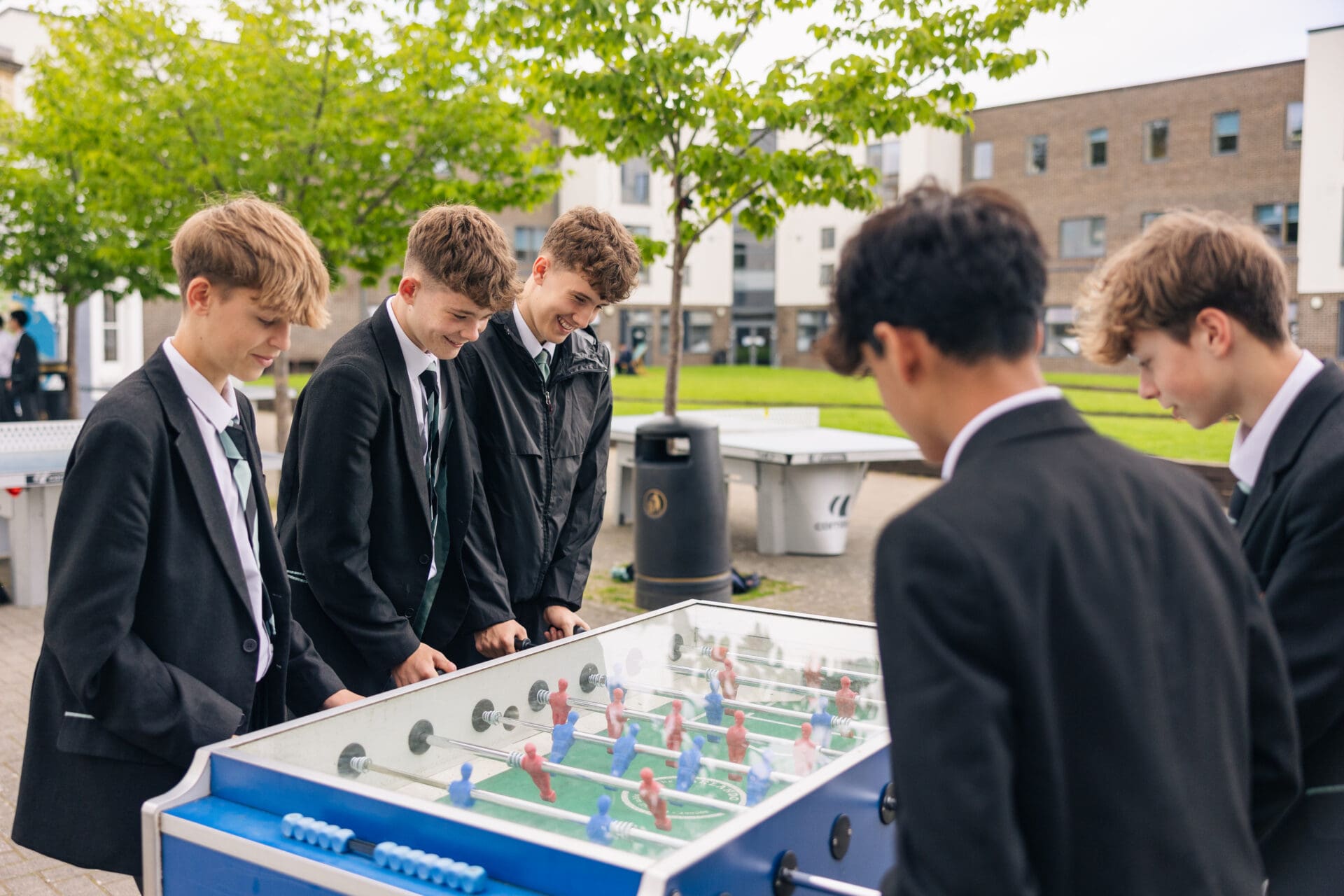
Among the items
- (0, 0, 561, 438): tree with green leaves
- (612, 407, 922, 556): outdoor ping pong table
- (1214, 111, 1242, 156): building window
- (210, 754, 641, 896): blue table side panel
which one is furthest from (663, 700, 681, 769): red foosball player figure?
(1214, 111, 1242, 156): building window

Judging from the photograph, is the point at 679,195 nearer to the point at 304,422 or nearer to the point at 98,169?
the point at 304,422

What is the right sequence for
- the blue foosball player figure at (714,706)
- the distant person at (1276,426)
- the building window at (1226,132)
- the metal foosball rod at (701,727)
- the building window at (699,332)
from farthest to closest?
the building window at (699,332)
the building window at (1226,132)
the blue foosball player figure at (714,706)
the metal foosball rod at (701,727)
the distant person at (1276,426)

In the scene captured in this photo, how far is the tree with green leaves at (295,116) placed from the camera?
11.4 metres

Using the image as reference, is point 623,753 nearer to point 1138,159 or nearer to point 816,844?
point 816,844

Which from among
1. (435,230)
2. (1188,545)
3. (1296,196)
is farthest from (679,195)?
(1296,196)

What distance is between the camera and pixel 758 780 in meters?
2.11

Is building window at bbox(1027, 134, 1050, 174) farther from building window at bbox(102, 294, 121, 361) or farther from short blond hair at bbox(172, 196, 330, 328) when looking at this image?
short blond hair at bbox(172, 196, 330, 328)

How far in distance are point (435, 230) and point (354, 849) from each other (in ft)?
5.38

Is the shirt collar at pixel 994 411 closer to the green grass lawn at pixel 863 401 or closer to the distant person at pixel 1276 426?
the distant person at pixel 1276 426

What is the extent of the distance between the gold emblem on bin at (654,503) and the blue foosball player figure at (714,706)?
4.93 metres

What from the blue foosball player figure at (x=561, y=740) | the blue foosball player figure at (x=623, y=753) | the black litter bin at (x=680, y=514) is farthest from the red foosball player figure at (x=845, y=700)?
the black litter bin at (x=680, y=514)

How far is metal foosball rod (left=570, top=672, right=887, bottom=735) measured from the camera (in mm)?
2428

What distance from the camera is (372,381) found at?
9.13 feet

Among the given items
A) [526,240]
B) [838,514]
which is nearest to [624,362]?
[526,240]
